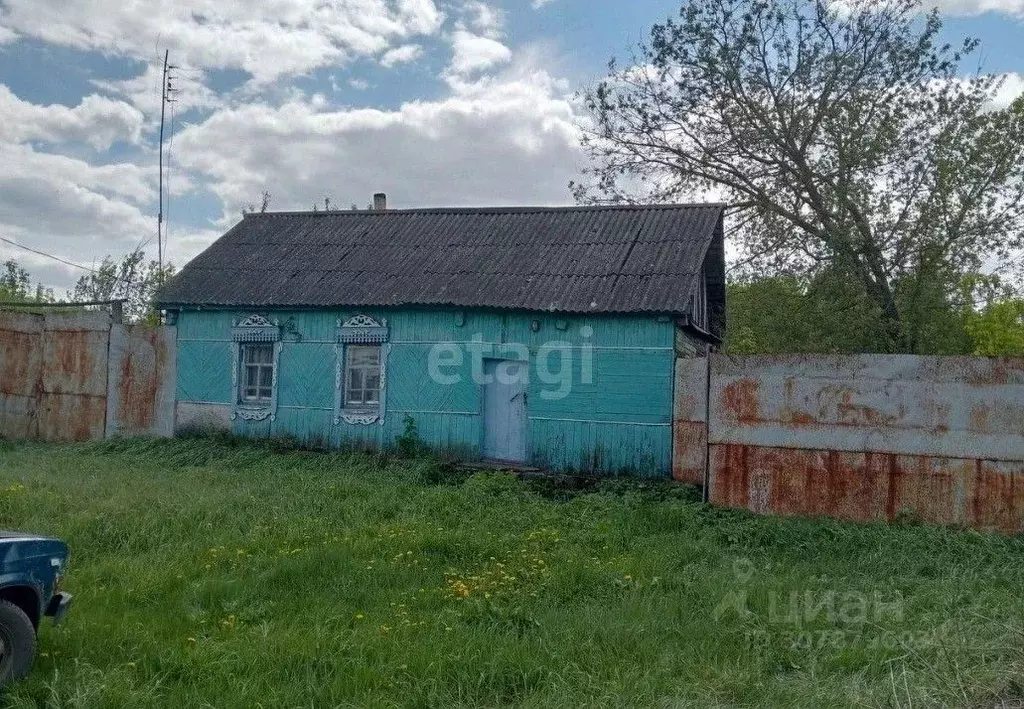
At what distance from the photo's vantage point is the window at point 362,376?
1387 centimetres

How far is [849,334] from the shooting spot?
49.6 feet

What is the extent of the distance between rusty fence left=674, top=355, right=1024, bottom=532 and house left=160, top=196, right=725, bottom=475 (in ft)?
5.51

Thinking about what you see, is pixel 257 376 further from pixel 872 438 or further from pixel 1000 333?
pixel 1000 333

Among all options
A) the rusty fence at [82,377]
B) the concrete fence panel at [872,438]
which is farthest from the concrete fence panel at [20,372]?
the concrete fence panel at [872,438]

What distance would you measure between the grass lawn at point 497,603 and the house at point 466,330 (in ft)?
6.90

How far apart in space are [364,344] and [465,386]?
2010 millimetres

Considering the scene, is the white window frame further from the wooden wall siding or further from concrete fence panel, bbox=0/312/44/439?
concrete fence panel, bbox=0/312/44/439

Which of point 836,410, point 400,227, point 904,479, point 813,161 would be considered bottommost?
point 904,479

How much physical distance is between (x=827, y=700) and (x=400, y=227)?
12.8 metres

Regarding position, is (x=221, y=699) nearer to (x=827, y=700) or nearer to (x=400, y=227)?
(x=827, y=700)

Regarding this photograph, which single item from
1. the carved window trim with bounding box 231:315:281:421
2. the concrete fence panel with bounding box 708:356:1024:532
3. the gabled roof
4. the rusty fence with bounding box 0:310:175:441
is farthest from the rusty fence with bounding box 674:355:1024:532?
the rusty fence with bounding box 0:310:175:441

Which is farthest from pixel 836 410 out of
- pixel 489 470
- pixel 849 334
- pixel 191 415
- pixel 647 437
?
pixel 191 415

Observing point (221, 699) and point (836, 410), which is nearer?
point (221, 699)

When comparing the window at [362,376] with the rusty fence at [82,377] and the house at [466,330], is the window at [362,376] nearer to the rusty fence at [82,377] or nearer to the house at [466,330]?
the house at [466,330]
